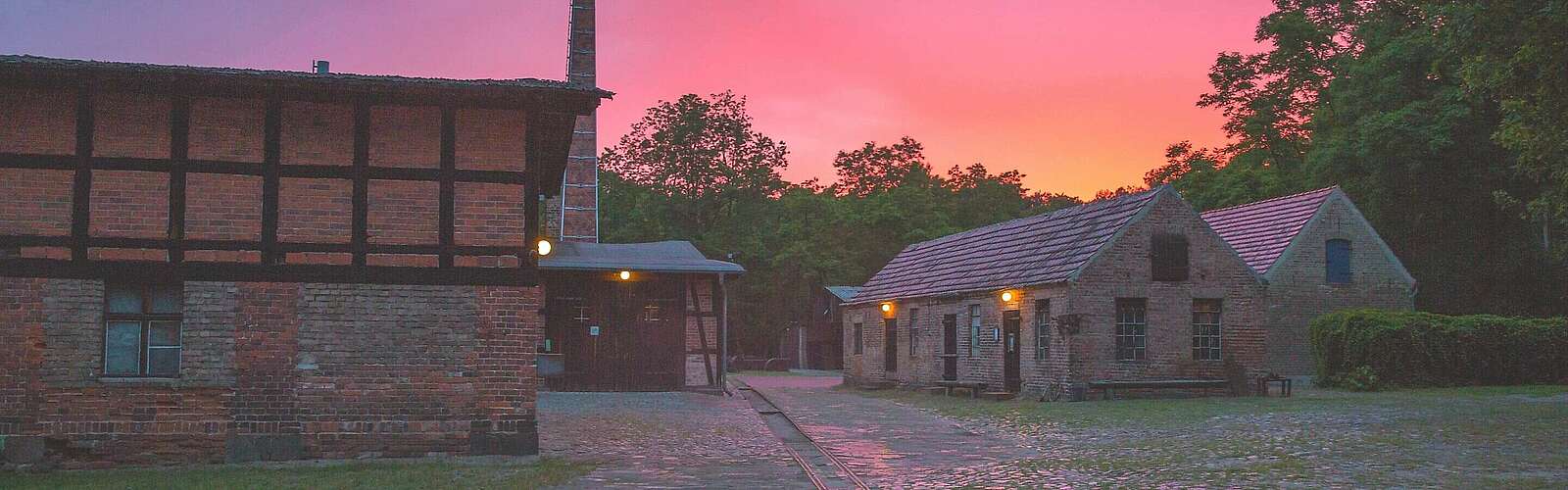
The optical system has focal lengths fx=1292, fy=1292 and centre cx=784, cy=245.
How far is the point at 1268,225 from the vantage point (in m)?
37.3

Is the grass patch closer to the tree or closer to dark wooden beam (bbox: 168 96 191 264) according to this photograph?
dark wooden beam (bbox: 168 96 191 264)

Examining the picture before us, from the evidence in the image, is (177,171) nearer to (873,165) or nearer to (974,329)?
(974,329)

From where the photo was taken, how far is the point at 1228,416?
2167 cm

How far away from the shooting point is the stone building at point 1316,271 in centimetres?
3559

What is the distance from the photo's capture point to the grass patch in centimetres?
1239

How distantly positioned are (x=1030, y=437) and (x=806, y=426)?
4.21 meters

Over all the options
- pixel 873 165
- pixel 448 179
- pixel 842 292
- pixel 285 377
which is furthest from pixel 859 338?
pixel 873 165

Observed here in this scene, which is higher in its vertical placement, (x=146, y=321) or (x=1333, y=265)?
(x=1333, y=265)

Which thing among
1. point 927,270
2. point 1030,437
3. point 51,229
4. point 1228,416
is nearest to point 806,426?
point 1030,437

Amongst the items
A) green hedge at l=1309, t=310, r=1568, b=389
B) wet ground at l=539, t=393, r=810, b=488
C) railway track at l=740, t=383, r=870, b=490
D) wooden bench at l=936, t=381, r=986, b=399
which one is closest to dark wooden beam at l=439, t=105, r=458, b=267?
wet ground at l=539, t=393, r=810, b=488

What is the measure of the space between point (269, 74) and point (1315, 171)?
133 ft

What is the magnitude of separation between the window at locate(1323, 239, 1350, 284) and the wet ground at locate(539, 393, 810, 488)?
1910cm

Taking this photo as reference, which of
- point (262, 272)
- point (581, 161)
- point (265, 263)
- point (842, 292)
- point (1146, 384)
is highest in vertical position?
point (581, 161)

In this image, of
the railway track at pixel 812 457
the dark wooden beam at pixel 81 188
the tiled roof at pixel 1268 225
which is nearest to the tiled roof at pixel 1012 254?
the tiled roof at pixel 1268 225
